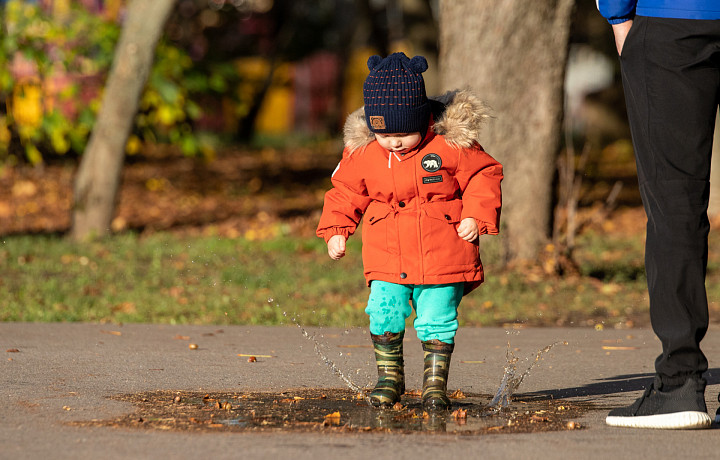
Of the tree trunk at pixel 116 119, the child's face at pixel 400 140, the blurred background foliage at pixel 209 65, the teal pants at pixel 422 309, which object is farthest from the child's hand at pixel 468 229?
the tree trunk at pixel 116 119

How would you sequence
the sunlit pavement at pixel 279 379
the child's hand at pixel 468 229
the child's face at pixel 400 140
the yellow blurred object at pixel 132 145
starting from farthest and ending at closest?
the yellow blurred object at pixel 132 145 < the child's face at pixel 400 140 < the child's hand at pixel 468 229 < the sunlit pavement at pixel 279 379

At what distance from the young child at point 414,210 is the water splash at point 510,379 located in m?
0.30

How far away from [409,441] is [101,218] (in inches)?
316

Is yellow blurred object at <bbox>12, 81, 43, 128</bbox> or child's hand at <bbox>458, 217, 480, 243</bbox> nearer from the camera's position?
child's hand at <bbox>458, 217, 480, 243</bbox>

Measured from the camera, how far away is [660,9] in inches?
155

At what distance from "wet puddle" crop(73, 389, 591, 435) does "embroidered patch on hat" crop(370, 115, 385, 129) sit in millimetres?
1146

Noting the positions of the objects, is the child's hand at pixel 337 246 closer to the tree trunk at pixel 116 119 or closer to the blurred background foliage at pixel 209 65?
the blurred background foliage at pixel 209 65

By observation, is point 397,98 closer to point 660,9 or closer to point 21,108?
point 660,9

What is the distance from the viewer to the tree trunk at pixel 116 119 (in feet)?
36.5

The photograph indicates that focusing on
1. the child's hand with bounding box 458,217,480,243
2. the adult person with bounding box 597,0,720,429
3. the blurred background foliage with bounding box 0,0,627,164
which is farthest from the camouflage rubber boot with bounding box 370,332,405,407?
the blurred background foliage with bounding box 0,0,627,164

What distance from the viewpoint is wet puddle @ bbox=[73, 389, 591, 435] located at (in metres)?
3.98

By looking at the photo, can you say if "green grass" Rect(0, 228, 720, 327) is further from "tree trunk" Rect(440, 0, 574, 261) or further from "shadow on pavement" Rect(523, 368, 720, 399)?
"shadow on pavement" Rect(523, 368, 720, 399)

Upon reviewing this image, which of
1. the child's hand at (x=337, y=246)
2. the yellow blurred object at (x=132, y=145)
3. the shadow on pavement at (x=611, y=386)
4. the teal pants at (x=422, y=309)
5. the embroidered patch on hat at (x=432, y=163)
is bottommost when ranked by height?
the shadow on pavement at (x=611, y=386)

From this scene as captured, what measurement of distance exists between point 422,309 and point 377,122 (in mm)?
798
